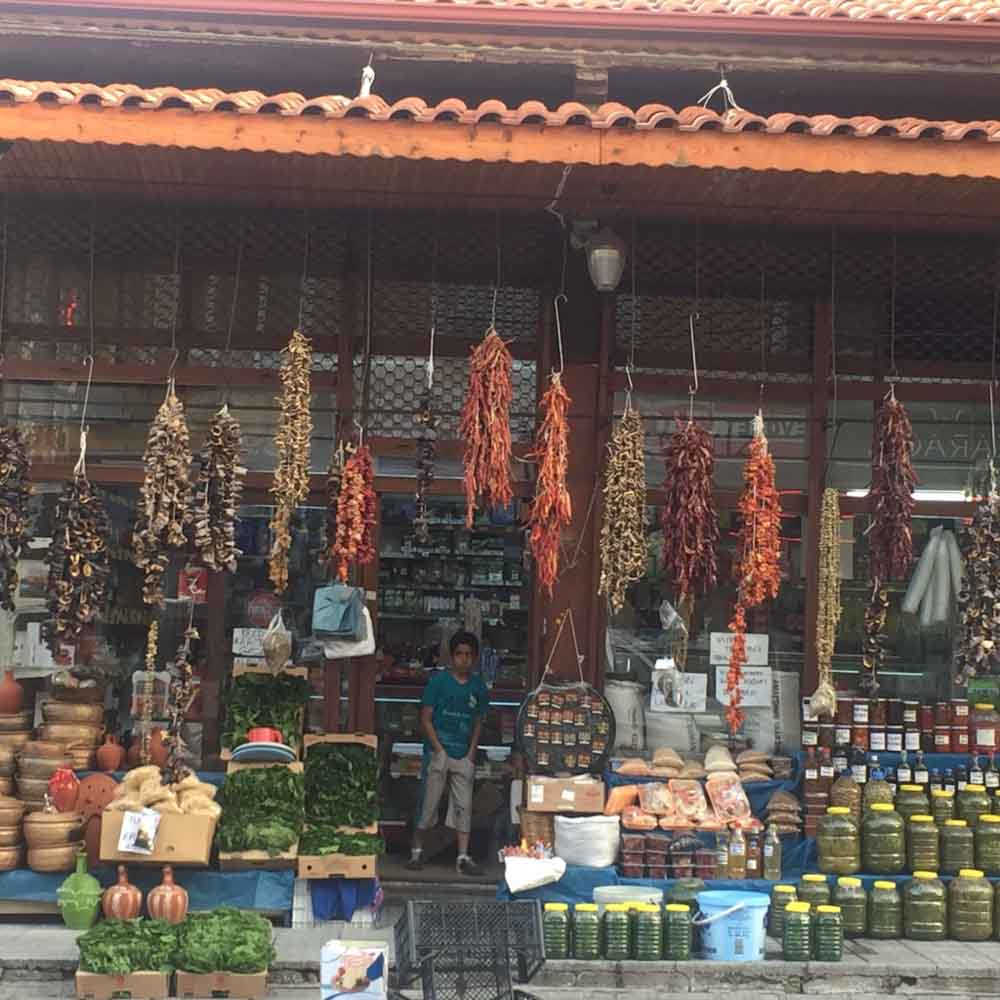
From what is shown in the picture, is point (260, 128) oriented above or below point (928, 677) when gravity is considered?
above

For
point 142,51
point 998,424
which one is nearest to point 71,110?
point 142,51

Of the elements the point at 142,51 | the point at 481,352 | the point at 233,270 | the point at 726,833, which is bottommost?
the point at 726,833

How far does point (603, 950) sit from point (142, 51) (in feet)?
21.8

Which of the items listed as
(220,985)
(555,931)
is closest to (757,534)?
(555,931)

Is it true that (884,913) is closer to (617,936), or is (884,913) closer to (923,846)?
(923,846)

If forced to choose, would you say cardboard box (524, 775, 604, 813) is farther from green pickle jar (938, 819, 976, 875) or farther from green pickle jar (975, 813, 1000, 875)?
green pickle jar (975, 813, 1000, 875)

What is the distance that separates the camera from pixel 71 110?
22.9 feet

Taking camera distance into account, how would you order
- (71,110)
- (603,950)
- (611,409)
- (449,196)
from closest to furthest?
1. (71,110)
2. (603,950)
3. (449,196)
4. (611,409)

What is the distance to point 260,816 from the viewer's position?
8.25 meters

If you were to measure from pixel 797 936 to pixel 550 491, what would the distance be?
3.09 m

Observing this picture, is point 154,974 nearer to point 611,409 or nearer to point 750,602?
point 750,602

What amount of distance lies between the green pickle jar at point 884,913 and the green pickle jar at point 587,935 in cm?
192

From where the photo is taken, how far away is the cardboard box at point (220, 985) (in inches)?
277

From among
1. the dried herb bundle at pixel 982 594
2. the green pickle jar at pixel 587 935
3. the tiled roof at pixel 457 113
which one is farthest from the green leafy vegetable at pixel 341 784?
the tiled roof at pixel 457 113
